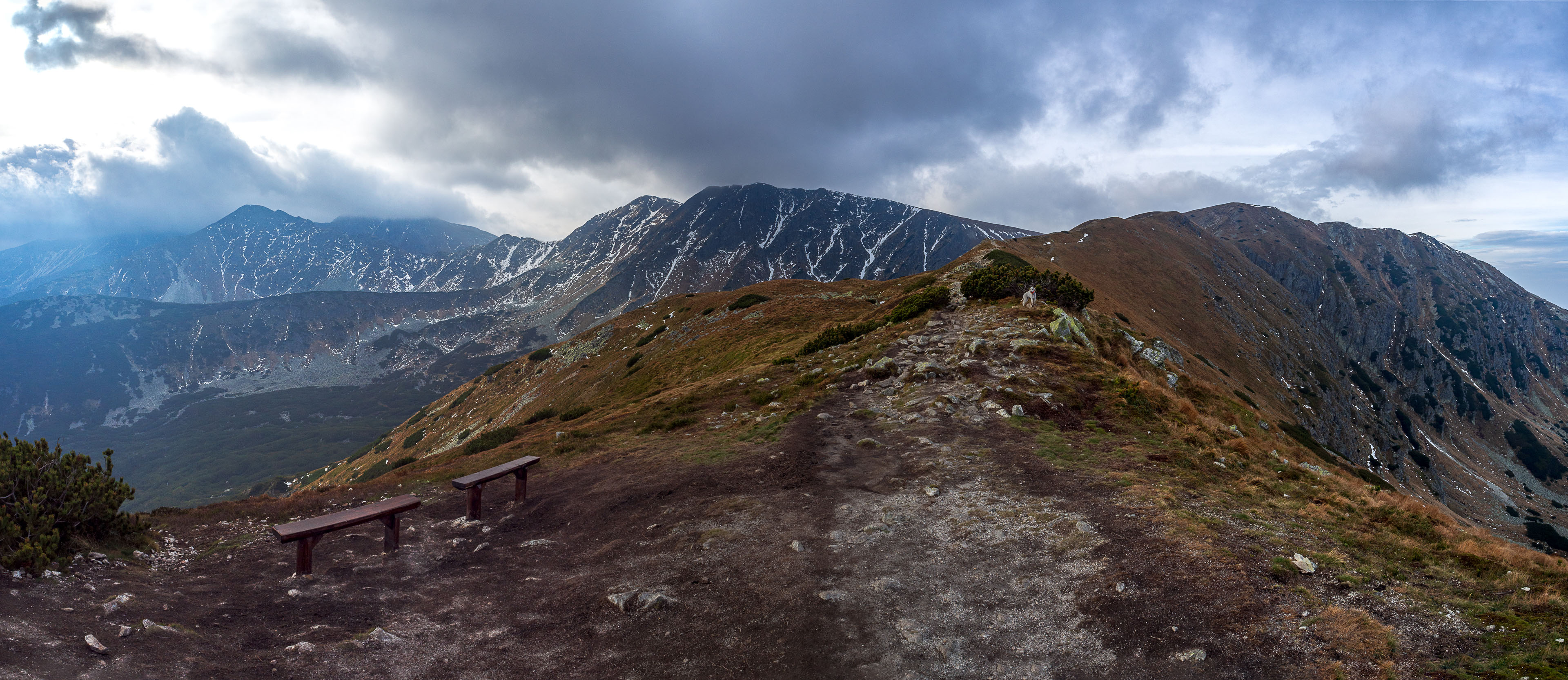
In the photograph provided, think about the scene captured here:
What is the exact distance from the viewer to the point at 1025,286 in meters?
32.4

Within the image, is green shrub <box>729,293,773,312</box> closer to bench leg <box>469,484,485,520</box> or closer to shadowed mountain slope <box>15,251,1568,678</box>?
shadowed mountain slope <box>15,251,1568,678</box>

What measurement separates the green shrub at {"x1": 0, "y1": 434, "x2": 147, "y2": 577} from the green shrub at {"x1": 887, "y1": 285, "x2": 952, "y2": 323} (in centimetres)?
2879

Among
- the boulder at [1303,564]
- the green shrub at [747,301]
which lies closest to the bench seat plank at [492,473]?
the boulder at [1303,564]

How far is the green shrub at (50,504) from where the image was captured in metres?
8.11

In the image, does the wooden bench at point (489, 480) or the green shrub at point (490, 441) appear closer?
the wooden bench at point (489, 480)

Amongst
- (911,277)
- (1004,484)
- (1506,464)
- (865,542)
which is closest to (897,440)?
(1004,484)

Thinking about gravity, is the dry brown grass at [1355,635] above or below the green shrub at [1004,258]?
below

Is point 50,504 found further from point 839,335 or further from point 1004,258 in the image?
point 1004,258

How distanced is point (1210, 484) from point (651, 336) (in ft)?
190

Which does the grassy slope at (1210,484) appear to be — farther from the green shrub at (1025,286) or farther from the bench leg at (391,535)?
the bench leg at (391,535)

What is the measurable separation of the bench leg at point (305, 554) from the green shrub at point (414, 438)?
6462 centimetres

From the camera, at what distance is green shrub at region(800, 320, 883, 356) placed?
103 ft

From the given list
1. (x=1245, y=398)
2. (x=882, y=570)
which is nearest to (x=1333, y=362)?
(x=1245, y=398)

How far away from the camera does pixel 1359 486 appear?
40.1ft
